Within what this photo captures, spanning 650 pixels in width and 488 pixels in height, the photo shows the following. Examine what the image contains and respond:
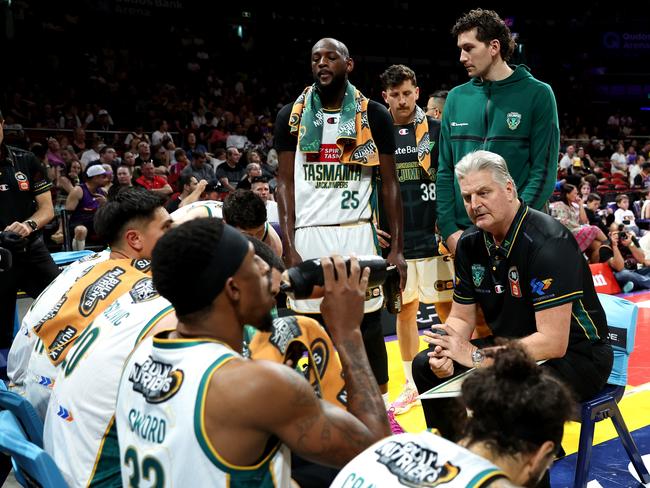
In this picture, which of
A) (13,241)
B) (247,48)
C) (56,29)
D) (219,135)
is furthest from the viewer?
(247,48)

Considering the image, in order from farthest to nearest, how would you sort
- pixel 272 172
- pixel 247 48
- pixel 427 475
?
pixel 247 48
pixel 272 172
pixel 427 475

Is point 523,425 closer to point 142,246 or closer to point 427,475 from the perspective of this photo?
point 427,475

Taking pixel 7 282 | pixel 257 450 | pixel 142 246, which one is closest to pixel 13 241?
pixel 7 282

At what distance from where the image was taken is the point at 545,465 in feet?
5.22

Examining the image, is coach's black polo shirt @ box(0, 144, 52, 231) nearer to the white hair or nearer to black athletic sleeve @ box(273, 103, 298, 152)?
black athletic sleeve @ box(273, 103, 298, 152)

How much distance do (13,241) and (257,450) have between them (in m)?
3.10

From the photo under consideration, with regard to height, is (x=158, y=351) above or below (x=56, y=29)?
below

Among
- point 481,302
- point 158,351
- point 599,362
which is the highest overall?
point 158,351

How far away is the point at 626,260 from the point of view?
8969mm

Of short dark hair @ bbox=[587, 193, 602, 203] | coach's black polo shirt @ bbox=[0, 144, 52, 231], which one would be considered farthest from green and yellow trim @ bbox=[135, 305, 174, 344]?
short dark hair @ bbox=[587, 193, 602, 203]

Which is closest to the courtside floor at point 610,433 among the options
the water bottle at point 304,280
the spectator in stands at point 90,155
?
the water bottle at point 304,280

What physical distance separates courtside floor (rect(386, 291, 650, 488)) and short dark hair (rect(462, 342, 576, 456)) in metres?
1.94

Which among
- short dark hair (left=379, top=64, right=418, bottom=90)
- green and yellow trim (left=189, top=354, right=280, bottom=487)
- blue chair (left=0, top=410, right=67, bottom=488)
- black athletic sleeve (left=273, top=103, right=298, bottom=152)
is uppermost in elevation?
short dark hair (left=379, top=64, right=418, bottom=90)

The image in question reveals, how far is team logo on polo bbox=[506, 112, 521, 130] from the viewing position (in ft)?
12.1
